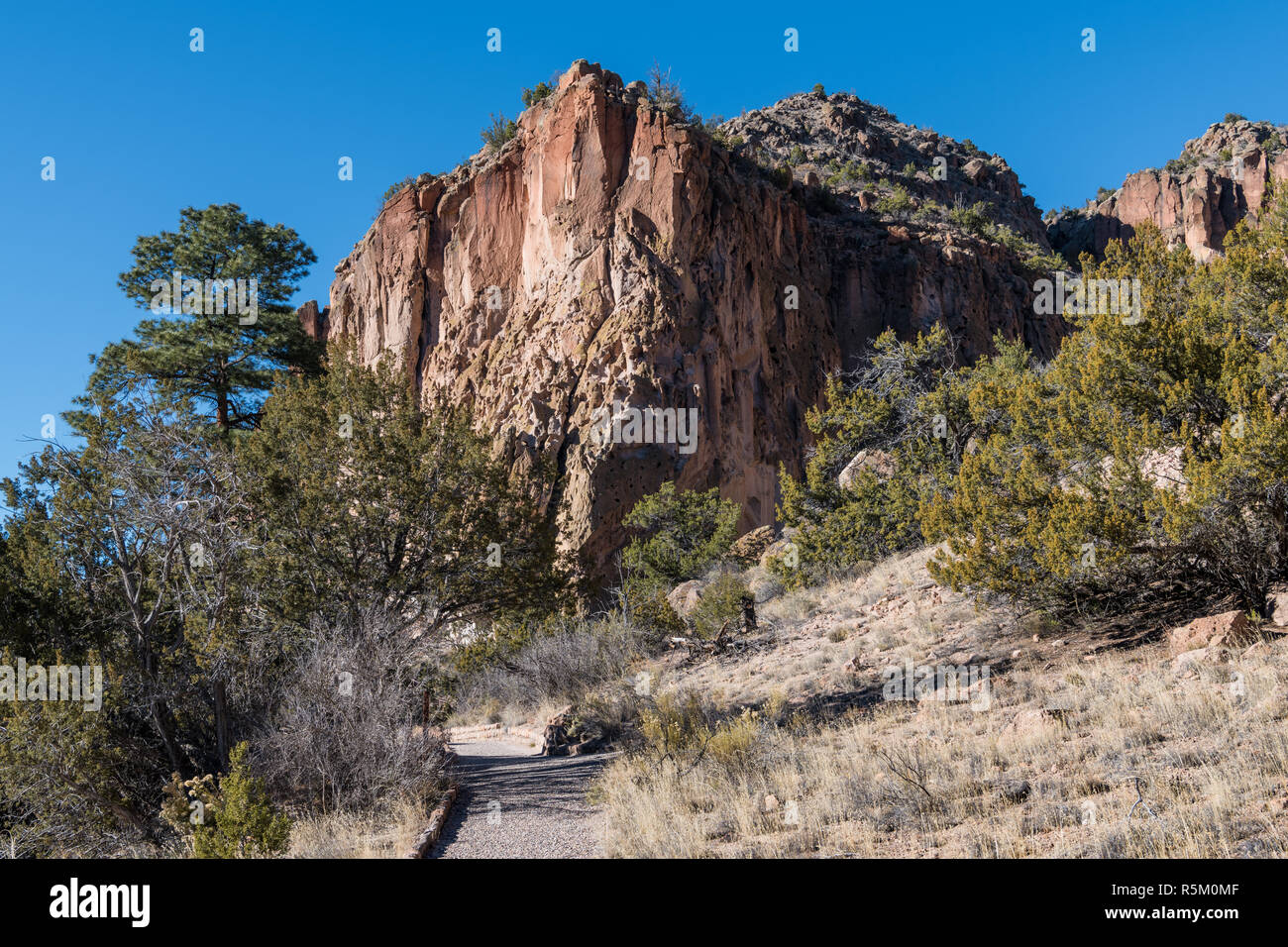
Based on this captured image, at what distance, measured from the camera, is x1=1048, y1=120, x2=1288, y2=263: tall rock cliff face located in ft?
198

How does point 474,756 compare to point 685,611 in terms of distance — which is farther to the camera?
point 685,611

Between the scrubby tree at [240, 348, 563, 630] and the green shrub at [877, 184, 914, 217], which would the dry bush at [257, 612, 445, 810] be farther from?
the green shrub at [877, 184, 914, 217]

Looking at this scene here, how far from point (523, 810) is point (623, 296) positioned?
23299 mm

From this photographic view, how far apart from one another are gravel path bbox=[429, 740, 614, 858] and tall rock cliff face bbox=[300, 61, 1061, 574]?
1339 centimetres

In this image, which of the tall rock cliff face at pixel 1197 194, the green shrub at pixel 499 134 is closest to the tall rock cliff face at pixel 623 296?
the green shrub at pixel 499 134

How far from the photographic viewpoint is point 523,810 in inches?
309

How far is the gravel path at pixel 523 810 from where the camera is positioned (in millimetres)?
6453

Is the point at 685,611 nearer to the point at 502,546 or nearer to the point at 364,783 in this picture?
the point at 502,546

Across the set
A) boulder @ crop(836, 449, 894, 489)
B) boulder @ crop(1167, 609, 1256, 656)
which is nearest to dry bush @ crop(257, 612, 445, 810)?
boulder @ crop(1167, 609, 1256, 656)

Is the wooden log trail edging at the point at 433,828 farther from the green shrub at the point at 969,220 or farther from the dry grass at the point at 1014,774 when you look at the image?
the green shrub at the point at 969,220

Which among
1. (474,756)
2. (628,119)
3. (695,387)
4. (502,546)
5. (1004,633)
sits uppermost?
(628,119)
